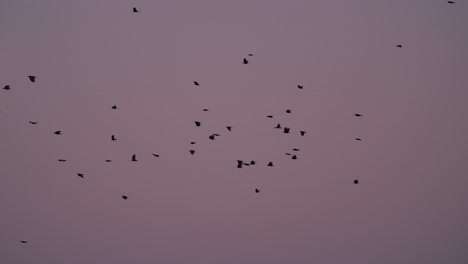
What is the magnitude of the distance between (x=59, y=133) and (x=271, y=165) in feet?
31.0

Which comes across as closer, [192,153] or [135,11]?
[135,11]

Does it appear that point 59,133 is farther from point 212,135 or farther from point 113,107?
point 212,135

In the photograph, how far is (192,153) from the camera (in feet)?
95.7

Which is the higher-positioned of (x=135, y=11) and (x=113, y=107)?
(x=135, y=11)

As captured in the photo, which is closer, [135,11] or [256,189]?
[135,11]

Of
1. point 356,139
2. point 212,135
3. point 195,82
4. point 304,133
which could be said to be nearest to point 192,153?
point 212,135

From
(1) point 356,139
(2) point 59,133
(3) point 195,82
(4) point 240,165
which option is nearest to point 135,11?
(3) point 195,82

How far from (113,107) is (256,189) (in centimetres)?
734

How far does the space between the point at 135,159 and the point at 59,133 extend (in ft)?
11.4

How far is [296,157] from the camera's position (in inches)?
1152

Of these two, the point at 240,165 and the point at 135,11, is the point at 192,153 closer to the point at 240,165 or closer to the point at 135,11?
the point at 240,165

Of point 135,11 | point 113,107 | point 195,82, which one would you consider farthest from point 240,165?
point 135,11

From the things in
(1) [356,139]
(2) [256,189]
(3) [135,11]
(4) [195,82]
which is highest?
(3) [135,11]

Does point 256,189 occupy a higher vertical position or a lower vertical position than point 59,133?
lower
